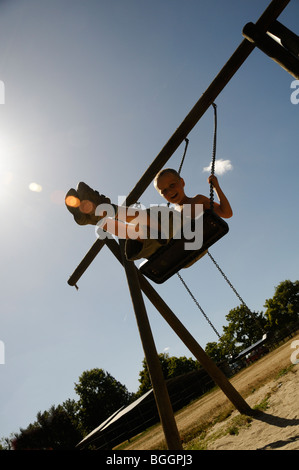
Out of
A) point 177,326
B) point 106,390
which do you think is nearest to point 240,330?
point 106,390

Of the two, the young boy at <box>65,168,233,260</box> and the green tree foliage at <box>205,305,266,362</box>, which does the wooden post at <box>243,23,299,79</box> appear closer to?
the young boy at <box>65,168,233,260</box>

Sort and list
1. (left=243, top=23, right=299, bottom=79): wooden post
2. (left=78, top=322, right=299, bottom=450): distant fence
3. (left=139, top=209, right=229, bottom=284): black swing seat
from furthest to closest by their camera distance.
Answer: (left=78, top=322, right=299, bottom=450): distant fence < (left=139, top=209, right=229, bottom=284): black swing seat < (left=243, top=23, right=299, bottom=79): wooden post

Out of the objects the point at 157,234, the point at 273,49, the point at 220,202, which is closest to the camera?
the point at 273,49

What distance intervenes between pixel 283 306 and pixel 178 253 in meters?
46.0

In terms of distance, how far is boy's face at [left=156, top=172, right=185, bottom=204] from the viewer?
3543 millimetres

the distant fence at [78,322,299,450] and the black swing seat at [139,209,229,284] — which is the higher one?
the black swing seat at [139,209,229,284]

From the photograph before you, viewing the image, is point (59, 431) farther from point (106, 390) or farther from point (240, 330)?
point (240, 330)

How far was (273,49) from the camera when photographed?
289cm

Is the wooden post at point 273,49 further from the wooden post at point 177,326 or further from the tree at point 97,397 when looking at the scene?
the tree at point 97,397

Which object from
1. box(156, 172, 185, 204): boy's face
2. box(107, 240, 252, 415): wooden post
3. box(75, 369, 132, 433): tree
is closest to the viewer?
box(156, 172, 185, 204): boy's face

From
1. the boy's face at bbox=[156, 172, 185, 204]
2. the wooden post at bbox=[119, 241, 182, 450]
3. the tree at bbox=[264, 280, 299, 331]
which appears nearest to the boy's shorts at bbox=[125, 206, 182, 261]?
the boy's face at bbox=[156, 172, 185, 204]

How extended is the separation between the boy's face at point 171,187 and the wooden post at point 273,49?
1.64m

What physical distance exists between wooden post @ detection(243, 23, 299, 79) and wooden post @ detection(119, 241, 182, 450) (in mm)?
3124
